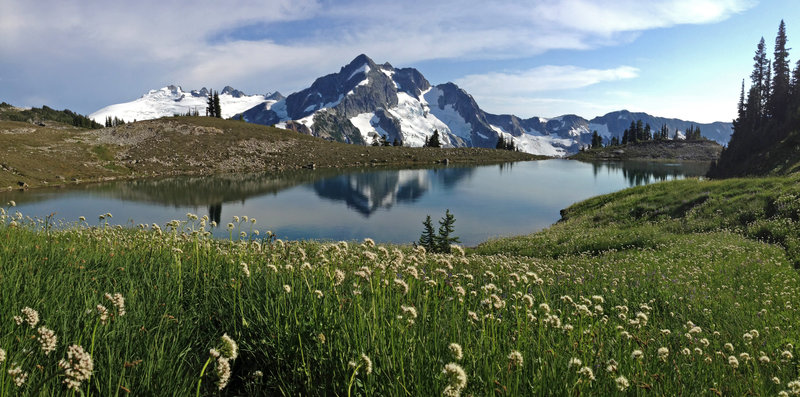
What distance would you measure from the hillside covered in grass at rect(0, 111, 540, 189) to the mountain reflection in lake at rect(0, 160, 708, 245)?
1011 cm

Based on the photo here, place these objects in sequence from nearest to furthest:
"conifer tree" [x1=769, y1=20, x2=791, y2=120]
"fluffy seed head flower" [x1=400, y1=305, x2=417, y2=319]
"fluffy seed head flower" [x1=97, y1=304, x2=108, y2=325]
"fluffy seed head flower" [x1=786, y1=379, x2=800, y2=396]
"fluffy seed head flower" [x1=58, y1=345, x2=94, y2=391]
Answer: "fluffy seed head flower" [x1=58, y1=345, x2=94, y2=391] → "fluffy seed head flower" [x1=97, y1=304, x2=108, y2=325] → "fluffy seed head flower" [x1=786, y1=379, x2=800, y2=396] → "fluffy seed head flower" [x1=400, y1=305, x2=417, y2=319] → "conifer tree" [x1=769, y1=20, x2=791, y2=120]

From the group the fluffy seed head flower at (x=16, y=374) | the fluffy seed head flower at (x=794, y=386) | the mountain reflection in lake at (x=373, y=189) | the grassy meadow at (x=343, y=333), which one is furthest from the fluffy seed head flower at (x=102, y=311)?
the mountain reflection in lake at (x=373, y=189)

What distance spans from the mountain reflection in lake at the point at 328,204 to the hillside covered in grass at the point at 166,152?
10.1m

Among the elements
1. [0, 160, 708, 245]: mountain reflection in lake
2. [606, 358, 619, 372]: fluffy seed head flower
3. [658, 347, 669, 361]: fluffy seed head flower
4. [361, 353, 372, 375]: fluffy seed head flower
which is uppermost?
[361, 353, 372, 375]: fluffy seed head flower

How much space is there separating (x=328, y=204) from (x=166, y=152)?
194 ft

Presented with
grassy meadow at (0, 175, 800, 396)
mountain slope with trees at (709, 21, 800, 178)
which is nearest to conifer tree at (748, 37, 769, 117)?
mountain slope with trees at (709, 21, 800, 178)

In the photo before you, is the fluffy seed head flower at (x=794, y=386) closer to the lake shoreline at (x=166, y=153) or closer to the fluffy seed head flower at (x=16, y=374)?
the fluffy seed head flower at (x=16, y=374)

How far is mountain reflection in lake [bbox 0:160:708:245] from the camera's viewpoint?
34281 millimetres

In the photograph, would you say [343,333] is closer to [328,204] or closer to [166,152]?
[328,204]

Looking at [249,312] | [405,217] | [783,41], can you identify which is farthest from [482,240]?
[783,41]

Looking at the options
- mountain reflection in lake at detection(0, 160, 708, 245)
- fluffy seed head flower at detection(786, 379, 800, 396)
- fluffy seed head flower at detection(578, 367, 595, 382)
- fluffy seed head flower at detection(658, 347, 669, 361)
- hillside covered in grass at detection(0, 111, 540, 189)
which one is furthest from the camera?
hillside covered in grass at detection(0, 111, 540, 189)

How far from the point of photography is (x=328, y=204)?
153 feet

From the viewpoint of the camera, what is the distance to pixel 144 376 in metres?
3.14

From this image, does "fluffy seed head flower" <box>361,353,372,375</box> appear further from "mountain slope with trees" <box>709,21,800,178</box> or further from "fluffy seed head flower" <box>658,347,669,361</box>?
"mountain slope with trees" <box>709,21,800,178</box>
